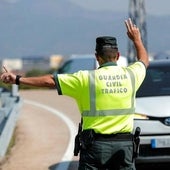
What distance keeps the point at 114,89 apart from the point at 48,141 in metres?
8.34

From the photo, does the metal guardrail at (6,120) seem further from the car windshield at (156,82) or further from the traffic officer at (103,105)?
the traffic officer at (103,105)

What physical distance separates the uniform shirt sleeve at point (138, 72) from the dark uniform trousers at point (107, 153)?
0.44m

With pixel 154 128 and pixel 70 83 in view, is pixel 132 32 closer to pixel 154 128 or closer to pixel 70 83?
pixel 70 83

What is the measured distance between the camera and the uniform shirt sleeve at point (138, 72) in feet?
17.8

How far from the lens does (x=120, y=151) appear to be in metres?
5.32

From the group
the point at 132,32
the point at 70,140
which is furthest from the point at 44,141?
the point at 132,32

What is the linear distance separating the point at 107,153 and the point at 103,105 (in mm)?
377

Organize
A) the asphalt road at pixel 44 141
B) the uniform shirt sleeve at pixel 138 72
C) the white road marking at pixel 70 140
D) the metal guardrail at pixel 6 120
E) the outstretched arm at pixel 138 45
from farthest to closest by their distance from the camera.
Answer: the metal guardrail at pixel 6 120 → the asphalt road at pixel 44 141 → the white road marking at pixel 70 140 → the outstretched arm at pixel 138 45 → the uniform shirt sleeve at pixel 138 72

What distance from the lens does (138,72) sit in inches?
216

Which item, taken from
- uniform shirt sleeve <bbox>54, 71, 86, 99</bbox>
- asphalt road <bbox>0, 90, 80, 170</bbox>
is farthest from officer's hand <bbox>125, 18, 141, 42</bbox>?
asphalt road <bbox>0, 90, 80, 170</bbox>

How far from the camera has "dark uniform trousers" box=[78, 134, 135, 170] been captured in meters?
5.30

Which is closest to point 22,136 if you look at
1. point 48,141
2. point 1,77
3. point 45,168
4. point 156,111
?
point 48,141

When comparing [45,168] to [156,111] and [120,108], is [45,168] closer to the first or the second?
[156,111]

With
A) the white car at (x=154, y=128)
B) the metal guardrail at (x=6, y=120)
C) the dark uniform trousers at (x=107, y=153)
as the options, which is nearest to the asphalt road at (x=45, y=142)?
the metal guardrail at (x=6, y=120)
